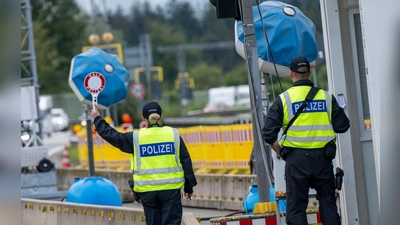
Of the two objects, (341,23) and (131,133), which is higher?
(341,23)

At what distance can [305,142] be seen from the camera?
8828 millimetres

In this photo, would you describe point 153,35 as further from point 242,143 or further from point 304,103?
point 304,103

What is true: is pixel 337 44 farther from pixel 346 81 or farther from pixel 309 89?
pixel 309 89

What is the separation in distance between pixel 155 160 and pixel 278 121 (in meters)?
1.66

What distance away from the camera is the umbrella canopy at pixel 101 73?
1562 cm

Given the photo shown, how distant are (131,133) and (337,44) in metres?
2.41

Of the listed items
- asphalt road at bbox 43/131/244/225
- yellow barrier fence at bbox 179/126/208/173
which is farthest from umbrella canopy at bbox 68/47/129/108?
yellow barrier fence at bbox 179/126/208/173

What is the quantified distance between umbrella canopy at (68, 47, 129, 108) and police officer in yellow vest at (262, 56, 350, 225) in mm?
7114

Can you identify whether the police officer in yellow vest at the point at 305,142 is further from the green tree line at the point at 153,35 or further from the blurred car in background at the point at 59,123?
the blurred car in background at the point at 59,123

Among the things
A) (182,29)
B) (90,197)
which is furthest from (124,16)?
(90,197)

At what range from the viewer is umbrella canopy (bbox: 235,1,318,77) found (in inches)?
455

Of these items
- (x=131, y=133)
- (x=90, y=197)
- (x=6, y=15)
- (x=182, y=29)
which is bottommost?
(x=90, y=197)

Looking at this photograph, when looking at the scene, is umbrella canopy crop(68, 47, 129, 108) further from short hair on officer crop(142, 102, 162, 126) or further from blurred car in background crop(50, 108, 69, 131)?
blurred car in background crop(50, 108, 69, 131)

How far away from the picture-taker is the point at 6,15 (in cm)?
543
